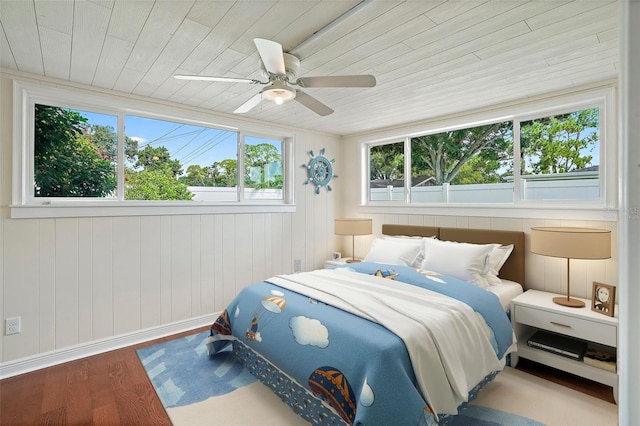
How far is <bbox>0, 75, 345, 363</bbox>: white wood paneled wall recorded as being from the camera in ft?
8.43

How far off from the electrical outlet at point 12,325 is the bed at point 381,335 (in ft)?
4.90

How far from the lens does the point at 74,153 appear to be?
2891mm

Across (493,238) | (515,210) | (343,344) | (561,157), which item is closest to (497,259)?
(493,238)

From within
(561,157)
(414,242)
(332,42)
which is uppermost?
(332,42)

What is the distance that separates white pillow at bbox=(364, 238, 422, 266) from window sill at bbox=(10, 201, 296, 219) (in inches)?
54.3

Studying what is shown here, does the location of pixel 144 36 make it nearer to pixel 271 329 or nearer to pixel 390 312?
pixel 271 329

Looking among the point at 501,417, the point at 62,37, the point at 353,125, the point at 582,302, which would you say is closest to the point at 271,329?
the point at 501,417

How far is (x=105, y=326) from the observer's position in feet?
9.71

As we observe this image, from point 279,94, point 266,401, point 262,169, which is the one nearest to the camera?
point 279,94

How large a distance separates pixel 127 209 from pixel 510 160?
379 centimetres

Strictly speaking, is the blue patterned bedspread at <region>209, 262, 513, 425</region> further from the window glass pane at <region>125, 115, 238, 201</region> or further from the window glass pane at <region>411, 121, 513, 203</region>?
the window glass pane at <region>125, 115, 238, 201</region>

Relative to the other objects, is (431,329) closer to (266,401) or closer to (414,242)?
(266,401)

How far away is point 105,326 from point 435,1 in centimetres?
352

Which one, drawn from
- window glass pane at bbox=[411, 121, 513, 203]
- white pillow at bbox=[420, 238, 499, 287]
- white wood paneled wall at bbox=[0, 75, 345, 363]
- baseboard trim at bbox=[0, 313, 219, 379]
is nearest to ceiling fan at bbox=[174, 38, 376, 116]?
white wood paneled wall at bbox=[0, 75, 345, 363]
